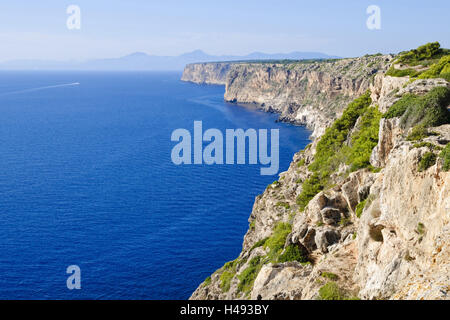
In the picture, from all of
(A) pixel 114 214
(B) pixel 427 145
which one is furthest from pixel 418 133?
(A) pixel 114 214

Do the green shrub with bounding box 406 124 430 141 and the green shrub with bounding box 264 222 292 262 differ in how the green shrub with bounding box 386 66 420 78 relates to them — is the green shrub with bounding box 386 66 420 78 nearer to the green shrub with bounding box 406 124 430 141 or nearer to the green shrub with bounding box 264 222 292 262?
the green shrub with bounding box 264 222 292 262

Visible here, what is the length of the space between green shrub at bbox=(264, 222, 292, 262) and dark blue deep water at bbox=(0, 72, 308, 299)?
1698 cm

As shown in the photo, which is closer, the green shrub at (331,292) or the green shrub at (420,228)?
the green shrub at (420,228)

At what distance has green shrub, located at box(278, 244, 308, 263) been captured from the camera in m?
26.8

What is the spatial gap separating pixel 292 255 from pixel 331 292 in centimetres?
979

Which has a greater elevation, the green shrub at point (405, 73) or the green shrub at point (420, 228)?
the green shrub at point (405, 73)

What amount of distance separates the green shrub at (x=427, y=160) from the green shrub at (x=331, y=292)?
252 inches

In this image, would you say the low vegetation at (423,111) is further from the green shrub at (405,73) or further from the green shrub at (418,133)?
the green shrub at (405,73)

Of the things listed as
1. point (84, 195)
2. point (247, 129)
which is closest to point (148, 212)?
point (84, 195)

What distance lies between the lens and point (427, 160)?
15.6m

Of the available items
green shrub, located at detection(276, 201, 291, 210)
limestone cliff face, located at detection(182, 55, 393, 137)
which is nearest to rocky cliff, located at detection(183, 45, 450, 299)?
green shrub, located at detection(276, 201, 291, 210)

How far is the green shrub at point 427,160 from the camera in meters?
A: 15.5

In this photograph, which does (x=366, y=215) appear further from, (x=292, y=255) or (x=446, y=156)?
(x=292, y=255)

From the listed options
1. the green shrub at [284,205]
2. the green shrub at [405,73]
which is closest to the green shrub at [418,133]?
the green shrub at [405,73]
